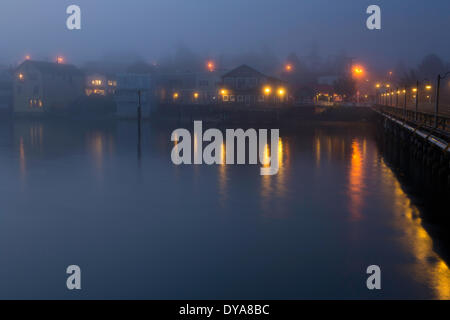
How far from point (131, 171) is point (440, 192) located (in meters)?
17.0

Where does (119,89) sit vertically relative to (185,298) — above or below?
above

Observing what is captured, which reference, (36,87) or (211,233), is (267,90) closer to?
(36,87)

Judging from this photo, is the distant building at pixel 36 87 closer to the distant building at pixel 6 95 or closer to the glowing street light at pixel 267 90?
the distant building at pixel 6 95

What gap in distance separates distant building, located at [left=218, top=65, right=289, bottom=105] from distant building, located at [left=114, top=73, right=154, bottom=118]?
13.0 m

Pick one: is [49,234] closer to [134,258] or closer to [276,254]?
[134,258]

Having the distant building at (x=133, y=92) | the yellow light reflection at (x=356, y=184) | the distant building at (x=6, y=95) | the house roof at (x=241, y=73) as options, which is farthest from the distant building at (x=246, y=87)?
the distant building at (x=6, y=95)

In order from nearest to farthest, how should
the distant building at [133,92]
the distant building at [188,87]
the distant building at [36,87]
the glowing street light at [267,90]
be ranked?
the glowing street light at [267,90]
the distant building at [133,92]
the distant building at [36,87]
the distant building at [188,87]

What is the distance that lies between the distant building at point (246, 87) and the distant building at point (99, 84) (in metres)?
33.0

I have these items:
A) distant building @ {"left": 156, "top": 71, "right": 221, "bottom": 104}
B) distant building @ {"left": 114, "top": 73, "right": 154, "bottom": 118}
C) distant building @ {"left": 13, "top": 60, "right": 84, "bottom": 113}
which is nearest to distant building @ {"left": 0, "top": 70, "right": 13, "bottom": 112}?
distant building @ {"left": 13, "top": 60, "right": 84, "bottom": 113}

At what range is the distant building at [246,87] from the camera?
79312mm

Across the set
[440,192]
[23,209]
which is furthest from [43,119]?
[440,192]

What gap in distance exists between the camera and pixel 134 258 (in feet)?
43.7

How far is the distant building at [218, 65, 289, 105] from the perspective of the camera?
260 feet

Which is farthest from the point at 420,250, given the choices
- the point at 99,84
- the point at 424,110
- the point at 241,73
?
the point at 99,84
